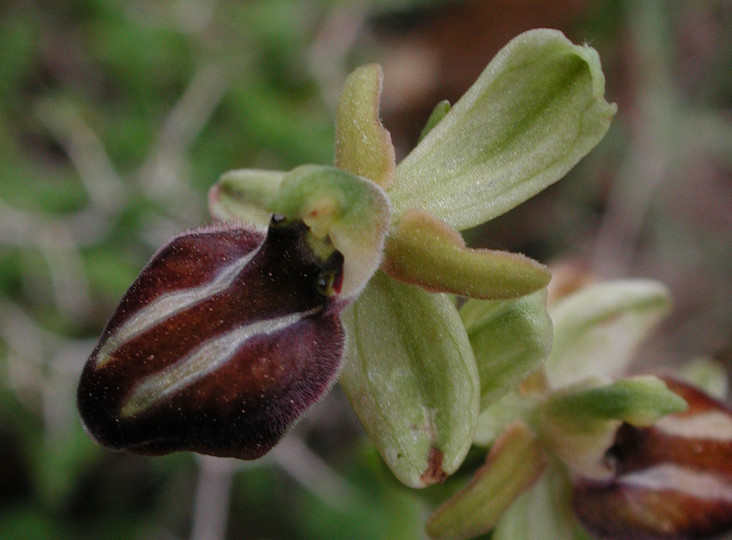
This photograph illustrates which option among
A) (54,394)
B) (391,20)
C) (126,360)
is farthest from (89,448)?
(391,20)

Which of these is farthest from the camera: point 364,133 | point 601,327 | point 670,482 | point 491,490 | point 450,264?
point 601,327

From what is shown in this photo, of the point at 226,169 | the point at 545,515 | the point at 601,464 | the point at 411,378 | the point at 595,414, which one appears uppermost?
the point at 411,378

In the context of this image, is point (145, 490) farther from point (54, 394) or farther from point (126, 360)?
point (126, 360)

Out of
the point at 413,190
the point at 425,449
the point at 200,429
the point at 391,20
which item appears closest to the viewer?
the point at 200,429

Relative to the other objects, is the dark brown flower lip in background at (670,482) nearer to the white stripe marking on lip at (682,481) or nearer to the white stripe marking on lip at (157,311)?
the white stripe marking on lip at (682,481)

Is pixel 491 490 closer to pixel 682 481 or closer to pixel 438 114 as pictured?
pixel 682 481

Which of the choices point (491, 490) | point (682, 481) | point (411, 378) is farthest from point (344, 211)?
point (682, 481)

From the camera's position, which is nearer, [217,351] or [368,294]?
[217,351]
